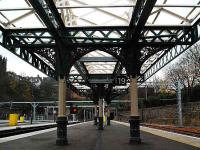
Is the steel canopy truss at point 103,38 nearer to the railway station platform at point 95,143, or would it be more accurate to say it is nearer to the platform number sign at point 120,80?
the railway station platform at point 95,143

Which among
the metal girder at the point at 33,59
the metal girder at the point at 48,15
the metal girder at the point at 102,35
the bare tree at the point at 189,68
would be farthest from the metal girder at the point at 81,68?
the bare tree at the point at 189,68

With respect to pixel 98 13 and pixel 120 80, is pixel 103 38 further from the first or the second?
pixel 120 80

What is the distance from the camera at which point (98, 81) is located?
112ft

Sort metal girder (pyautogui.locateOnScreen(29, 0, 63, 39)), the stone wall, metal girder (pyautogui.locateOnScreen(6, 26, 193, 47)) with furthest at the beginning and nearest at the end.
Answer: the stone wall
metal girder (pyautogui.locateOnScreen(6, 26, 193, 47))
metal girder (pyautogui.locateOnScreen(29, 0, 63, 39))

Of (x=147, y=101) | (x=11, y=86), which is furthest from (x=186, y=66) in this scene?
(x=11, y=86)

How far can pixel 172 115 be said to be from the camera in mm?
44938

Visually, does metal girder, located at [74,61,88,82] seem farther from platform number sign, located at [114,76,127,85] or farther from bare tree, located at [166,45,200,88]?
bare tree, located at [166,45,200,88]

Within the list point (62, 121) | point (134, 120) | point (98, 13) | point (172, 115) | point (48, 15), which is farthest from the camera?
point (172, 115)

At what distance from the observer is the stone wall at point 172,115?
3631 centimetres

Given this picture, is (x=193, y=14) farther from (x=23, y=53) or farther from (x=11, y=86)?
(x=11, y=86)

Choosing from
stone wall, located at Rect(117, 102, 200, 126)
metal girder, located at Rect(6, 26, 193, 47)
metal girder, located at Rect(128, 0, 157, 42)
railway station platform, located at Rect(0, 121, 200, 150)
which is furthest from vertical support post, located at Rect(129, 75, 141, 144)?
stone wall, located at Rect(117, 102, 200, 126)

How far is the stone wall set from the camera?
36312mm

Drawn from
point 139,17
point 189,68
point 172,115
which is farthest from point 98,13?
point 189,68

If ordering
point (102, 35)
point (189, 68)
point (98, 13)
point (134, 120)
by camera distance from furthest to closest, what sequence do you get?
point (189, 68) < point (102, 35) < point (134, 120) < point (98, 13)
